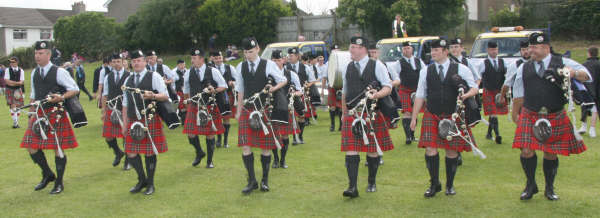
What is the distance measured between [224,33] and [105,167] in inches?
815

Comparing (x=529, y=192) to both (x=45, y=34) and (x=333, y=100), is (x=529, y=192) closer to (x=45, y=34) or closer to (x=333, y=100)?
(x=333, y=100)

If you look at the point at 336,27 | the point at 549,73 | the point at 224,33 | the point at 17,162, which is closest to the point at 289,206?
the point at 549,73

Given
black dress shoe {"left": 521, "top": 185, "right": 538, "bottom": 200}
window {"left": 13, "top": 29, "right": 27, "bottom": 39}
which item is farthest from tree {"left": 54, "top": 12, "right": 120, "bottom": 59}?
black dress shoe {"left": 521, "top": 185, "right": 538, "bottom": 200}

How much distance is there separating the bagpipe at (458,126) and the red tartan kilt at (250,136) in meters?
1.91

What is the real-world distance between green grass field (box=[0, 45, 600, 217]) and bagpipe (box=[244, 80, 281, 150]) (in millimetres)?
751

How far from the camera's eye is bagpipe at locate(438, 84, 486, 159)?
16.9 ft

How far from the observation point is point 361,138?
5.46 m

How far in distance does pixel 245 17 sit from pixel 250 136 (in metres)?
22.0

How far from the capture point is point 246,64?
6.06 meters

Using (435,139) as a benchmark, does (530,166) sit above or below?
below

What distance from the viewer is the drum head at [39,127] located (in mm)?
5969

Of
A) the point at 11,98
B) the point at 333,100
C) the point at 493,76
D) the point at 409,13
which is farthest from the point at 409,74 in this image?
the point at 409,13

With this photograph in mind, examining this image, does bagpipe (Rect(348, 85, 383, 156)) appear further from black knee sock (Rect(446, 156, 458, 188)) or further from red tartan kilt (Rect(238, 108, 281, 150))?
red tartan kilt (Rect(238, 108, 281, 150))

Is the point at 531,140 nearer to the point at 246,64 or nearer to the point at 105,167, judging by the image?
the point at 246,64
